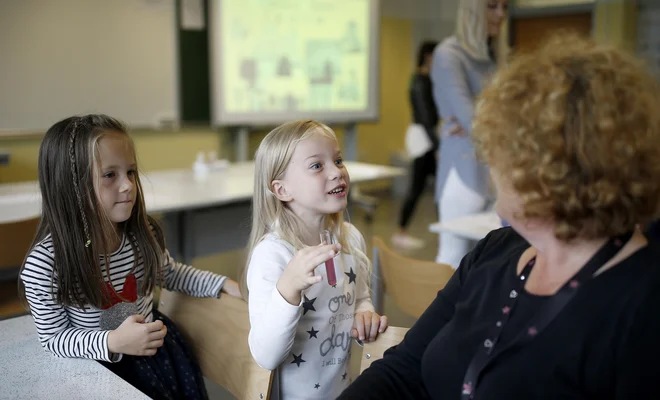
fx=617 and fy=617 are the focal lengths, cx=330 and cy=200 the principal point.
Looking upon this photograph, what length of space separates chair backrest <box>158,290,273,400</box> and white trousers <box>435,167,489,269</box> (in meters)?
1.45

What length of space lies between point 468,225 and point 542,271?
1440 mm

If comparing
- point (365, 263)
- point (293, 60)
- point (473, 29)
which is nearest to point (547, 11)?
point (293, 60)

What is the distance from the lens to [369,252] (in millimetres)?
5184

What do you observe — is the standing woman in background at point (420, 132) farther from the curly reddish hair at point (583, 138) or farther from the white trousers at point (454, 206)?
the curly reddish hair at point (583, 138)

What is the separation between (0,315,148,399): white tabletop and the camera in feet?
3.28

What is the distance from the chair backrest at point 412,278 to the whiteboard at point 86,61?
2968 mm

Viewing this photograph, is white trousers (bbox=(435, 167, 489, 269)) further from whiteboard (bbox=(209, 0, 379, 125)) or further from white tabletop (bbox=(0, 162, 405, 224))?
whiteboard (bbox=(209, 0, 379, 125))

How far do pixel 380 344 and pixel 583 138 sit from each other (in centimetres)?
64

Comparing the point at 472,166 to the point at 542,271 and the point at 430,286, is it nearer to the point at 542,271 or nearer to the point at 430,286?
the point at 430,286

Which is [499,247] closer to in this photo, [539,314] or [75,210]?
[539,314]

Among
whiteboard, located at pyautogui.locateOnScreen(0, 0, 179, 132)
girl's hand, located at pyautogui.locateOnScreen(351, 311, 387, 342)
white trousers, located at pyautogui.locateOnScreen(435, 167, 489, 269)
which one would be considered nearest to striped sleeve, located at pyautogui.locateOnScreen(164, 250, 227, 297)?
girl's hand, located at pyautogui.locateOnScreen(351, 311, 387, 342)

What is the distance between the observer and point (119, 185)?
1287 mm

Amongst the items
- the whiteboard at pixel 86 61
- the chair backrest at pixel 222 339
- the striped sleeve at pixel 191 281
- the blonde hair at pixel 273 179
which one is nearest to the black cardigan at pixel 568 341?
the chair backrest at pixel 222 339

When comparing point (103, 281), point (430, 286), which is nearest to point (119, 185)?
point (103, 281)
